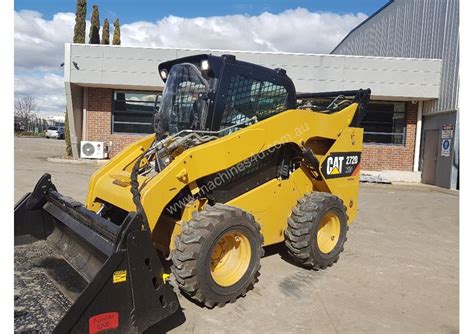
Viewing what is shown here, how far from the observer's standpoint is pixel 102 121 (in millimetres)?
16312

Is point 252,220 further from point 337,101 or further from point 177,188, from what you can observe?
point 337,101

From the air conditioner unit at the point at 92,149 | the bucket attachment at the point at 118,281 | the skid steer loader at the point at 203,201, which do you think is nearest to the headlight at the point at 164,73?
the skid steer loader at the point at 203,201

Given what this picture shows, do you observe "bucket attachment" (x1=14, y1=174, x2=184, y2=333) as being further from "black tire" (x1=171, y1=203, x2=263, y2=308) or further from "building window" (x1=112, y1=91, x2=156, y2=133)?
"building window" (x1=112, y1=91, x2=156, y2=133)

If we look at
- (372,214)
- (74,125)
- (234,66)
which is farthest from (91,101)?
(234,66)

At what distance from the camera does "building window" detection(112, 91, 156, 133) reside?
16281 millimetres

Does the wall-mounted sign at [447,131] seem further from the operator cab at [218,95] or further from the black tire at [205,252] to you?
the black tire at [205,252]

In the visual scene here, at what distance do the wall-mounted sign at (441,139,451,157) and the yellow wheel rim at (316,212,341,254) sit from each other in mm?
10579

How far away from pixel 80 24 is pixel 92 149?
7.06 metres

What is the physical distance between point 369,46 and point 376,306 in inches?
883

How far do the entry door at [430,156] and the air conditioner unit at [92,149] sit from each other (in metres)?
13.1

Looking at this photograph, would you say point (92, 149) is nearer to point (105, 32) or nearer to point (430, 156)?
point (430, 156)

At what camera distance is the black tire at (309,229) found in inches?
186

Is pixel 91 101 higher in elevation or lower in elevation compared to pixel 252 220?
higher

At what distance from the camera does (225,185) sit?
4.45m
